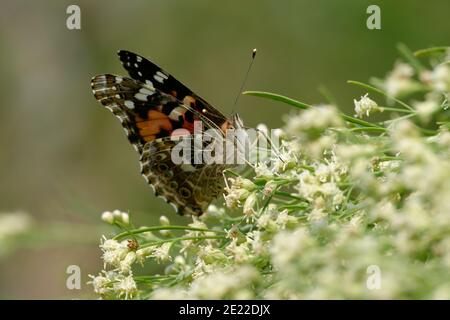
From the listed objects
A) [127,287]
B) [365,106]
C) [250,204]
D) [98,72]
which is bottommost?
[127,287]

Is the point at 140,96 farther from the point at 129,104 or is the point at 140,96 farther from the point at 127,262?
the point at 127,262

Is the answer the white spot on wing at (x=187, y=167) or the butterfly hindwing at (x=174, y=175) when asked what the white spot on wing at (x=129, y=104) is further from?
the white spot on wing at (x=187, y=167)

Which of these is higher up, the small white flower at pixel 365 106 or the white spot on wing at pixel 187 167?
the white spot on wing at pixel 187 167

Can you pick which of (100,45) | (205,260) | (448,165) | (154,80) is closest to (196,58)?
(100,45)

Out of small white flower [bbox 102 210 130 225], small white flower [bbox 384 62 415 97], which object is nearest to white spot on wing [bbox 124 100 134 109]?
small white flower [bbox 102 210 130 225]

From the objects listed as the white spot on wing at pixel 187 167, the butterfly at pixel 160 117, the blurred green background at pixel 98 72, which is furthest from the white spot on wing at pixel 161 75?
the blurred green background at pixel 98 72

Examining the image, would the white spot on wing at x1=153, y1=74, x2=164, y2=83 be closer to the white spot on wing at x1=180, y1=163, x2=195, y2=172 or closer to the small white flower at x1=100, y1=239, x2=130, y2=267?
the white spot on wing at x1=180, y1=163, x2=195, y2=172

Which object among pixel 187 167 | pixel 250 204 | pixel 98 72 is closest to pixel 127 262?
pixel 250 204
